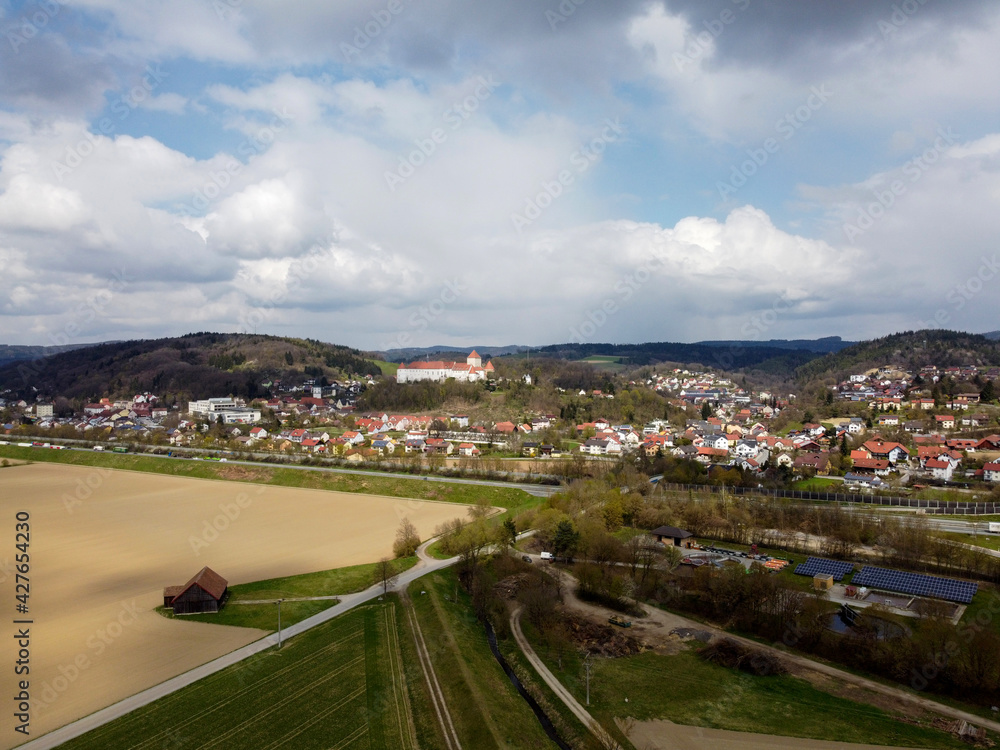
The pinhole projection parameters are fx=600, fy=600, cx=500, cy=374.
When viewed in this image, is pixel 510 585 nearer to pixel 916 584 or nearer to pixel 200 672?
pixel 200 672

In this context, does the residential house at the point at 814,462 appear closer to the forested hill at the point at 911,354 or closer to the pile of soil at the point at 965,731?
the pile of soil at the point at 965,731

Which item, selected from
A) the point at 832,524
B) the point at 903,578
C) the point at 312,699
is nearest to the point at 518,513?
the point at 832,524

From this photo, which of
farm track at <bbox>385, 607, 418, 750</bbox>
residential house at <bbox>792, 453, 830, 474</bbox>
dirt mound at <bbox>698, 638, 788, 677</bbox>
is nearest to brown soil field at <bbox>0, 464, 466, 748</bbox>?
farm track at <bbox>385, 607, 418, 750</bbox>

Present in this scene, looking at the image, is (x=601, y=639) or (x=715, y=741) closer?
(x=715, y=741)

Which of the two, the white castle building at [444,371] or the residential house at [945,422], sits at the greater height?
the white castle building at [444,371]

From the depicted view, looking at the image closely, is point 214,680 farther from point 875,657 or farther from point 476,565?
point 875,657

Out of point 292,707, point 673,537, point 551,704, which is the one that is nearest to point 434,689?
point 551,704

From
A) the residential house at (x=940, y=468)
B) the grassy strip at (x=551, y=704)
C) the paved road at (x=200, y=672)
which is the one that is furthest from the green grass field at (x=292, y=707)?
the residential house at (x=940, y=468)
